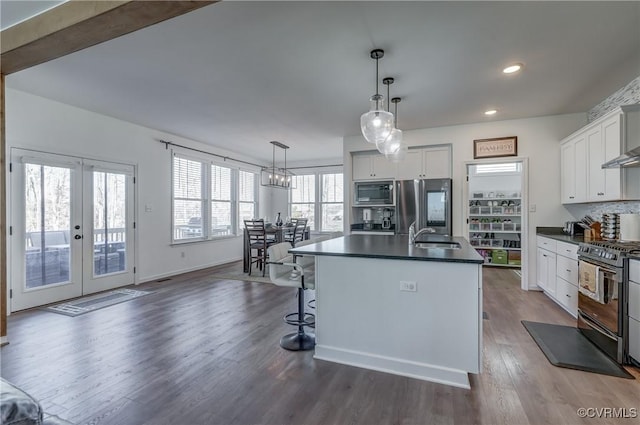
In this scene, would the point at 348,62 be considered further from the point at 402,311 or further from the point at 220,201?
the point at 220,201

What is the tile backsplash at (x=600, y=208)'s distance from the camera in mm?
3387

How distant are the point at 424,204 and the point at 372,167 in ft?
3.91

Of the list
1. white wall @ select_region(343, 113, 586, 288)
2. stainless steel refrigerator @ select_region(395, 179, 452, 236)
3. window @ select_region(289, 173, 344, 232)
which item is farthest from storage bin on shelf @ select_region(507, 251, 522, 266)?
window @ select_region(289, 173, 344, 232)

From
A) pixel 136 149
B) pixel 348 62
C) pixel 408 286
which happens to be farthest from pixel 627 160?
pixel 136 149

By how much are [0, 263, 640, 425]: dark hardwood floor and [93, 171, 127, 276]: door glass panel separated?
1.36 meters

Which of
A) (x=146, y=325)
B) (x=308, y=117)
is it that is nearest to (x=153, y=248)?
(x=146, y=325)

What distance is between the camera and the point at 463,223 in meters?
5.02

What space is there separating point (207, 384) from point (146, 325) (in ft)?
5.03

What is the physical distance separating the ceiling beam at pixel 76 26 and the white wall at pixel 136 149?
150 cm

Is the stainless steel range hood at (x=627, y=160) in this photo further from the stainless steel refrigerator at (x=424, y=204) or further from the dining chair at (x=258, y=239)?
the dining chair at (x=258, y=239)

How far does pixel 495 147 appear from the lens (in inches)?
191

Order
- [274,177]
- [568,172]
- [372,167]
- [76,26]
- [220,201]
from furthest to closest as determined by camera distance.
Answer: [220,201] → [274,177] → [372,167] → [568,172] → [76,26]

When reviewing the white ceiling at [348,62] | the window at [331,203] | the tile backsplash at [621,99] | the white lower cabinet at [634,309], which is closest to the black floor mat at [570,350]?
the white lower cabinet at [634,309]

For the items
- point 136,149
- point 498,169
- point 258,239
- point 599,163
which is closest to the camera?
point 599,163
